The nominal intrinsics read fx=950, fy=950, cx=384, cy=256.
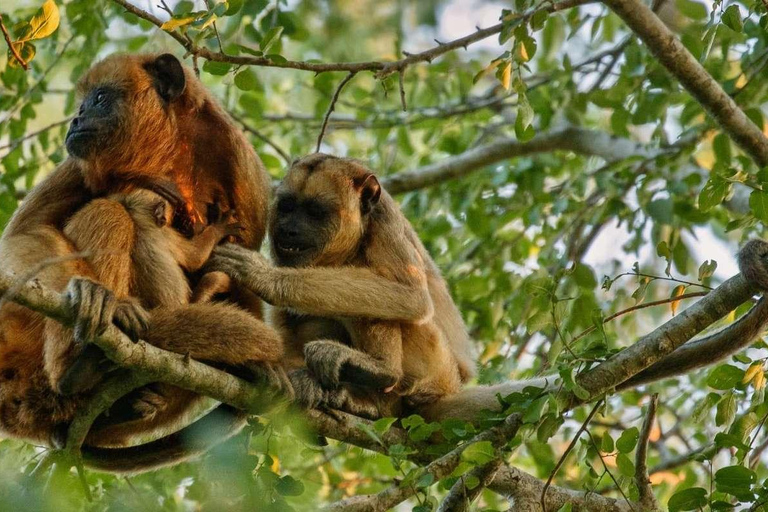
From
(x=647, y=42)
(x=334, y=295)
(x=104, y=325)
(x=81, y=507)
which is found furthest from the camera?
(x=647, y=42)

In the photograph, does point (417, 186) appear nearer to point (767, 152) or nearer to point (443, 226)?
point (443, 226)

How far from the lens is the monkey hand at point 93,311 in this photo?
11.6ft

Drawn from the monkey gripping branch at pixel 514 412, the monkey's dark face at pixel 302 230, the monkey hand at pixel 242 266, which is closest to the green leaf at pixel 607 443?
the monkey gripping branch at pixel 514 412

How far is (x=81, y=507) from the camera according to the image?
154 inches

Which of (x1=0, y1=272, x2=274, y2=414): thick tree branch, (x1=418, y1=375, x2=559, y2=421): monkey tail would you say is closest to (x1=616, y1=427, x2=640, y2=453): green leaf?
→ (x1=418, y1=375, x2=559, y2=421): monkey tail

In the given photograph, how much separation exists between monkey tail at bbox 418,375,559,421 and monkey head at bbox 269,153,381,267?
3.22 ft

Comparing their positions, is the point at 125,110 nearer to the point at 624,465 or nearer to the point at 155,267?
the point at 155,267

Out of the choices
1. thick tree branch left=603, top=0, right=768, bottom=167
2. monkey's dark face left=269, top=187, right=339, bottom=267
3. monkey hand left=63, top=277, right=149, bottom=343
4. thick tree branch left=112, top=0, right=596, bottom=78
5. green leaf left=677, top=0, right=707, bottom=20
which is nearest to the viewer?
monkey hand left=63, top=277, right=149, bottom=343

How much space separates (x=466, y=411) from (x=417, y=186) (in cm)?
318

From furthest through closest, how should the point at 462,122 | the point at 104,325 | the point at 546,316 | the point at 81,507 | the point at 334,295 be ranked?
1. the point at 462,122
2. the point at 334,295
3. the point at 546,316
4. the point at 81,507
5. the point at 104,325

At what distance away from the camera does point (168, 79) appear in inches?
203

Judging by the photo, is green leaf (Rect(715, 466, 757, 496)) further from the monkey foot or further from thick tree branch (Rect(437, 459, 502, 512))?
the monkey foot

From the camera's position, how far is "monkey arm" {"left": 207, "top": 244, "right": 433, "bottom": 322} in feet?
16.1

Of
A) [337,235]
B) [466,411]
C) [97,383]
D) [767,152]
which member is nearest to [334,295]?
[337,235]
